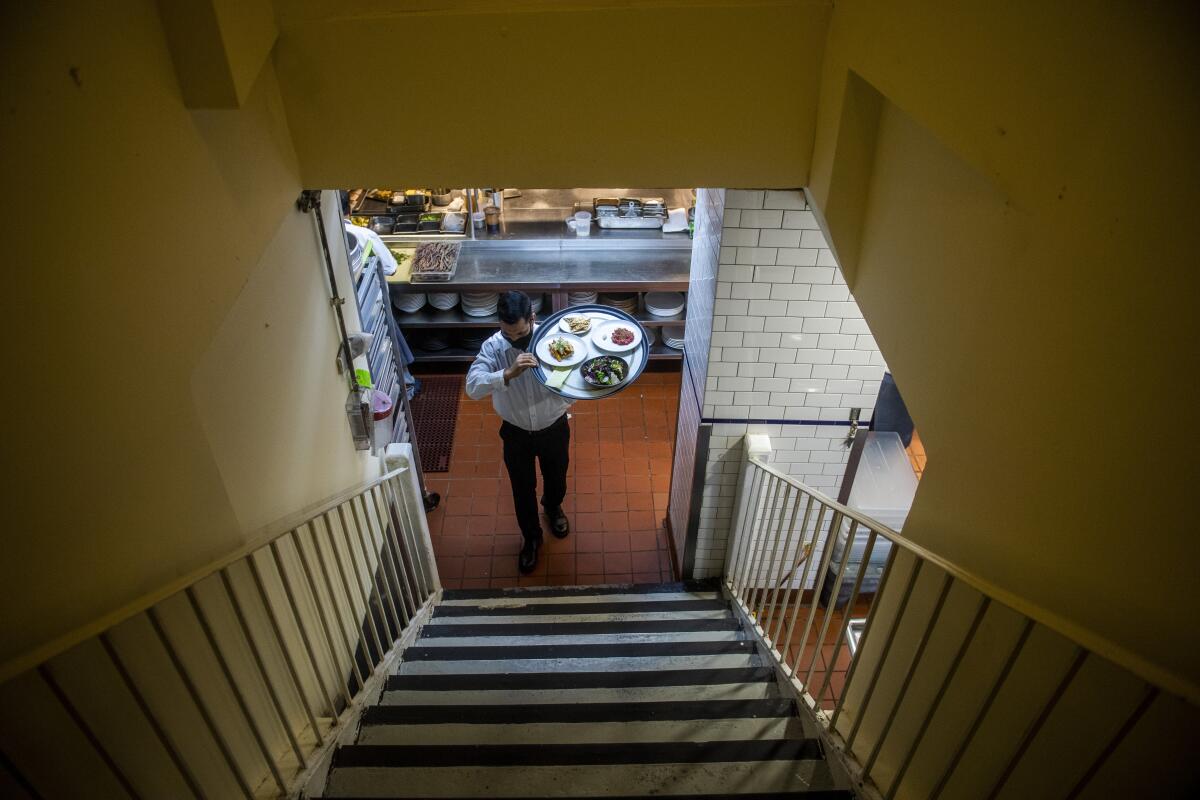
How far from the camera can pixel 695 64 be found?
252 centimetres

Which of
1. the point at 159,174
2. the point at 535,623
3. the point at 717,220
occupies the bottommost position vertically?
the point at 535,623

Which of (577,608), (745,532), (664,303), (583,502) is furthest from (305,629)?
(664,303)

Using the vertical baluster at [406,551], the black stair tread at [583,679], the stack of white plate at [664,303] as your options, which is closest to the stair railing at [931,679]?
the black stair tread at [583,679]

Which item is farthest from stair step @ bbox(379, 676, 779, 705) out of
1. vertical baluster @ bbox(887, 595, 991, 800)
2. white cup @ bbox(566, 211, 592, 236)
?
white cup @ bbox(566, 211, 592, 236)

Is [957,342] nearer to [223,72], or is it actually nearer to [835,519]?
[835,519]

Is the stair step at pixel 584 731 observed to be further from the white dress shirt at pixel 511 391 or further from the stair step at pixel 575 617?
the white dress shirt at pixel 511 391

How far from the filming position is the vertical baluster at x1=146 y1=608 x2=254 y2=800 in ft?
5.62

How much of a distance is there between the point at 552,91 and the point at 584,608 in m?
2.99

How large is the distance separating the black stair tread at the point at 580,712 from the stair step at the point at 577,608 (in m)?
1.27

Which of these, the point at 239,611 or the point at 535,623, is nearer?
the point at 239,611

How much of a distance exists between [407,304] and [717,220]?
3704mm

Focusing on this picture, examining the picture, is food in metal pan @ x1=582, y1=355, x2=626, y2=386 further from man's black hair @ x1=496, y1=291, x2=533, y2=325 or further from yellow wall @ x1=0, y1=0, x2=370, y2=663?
yellow wall @ x1=0, y1=0, x2=370, y2=663

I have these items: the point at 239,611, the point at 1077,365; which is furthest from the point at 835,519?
the point at 239,611

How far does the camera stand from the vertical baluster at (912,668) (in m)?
1.89
